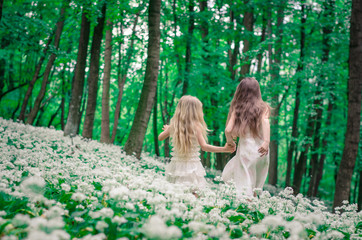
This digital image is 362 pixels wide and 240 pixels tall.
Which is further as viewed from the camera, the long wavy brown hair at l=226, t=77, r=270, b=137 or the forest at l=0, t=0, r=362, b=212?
the forest at l=0, t=0, r=362, b=212

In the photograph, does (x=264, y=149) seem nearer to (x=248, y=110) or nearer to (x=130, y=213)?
(x=248, y=110)

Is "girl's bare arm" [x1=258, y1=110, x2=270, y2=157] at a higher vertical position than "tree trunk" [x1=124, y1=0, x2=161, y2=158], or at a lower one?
lower

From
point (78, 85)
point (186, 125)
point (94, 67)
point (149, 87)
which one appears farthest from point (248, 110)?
point (94, 67)

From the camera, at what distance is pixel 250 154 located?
18.2ft


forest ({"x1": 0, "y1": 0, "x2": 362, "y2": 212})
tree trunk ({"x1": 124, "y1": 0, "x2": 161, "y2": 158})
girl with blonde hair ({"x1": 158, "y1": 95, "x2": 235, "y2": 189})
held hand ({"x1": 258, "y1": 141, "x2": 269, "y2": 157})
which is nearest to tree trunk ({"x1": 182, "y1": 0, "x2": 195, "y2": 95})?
forest ({"x1": 0, "y1": 0, "x2": 362, "y2": 212})

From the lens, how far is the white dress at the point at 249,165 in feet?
18.2

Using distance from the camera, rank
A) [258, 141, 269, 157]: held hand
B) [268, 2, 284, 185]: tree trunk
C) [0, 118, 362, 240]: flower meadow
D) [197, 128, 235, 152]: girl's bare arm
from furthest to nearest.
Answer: [268, 2, 284, 185]: tree trunk
[197, 128, 235, 152]: girl's bare arm
[258, 141, 269, 157]: held hand
[0, 118, 362, 240]: flower meadow

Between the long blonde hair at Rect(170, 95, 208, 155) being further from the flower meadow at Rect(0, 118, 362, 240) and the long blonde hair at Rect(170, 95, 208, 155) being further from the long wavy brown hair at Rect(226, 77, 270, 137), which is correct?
the flower meadow at Rect(0, 118, 362, 240)

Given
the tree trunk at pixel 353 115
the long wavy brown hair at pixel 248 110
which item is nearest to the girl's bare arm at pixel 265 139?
the long wavy brown hair at pixel 248 110

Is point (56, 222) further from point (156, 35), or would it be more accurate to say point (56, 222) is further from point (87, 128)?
point (87, 128)

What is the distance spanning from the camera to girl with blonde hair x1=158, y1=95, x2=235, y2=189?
545 cm

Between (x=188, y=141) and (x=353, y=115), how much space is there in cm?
469

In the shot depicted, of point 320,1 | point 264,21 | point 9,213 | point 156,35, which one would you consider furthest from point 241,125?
point 264,21

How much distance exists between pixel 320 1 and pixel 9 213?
43.3ft
